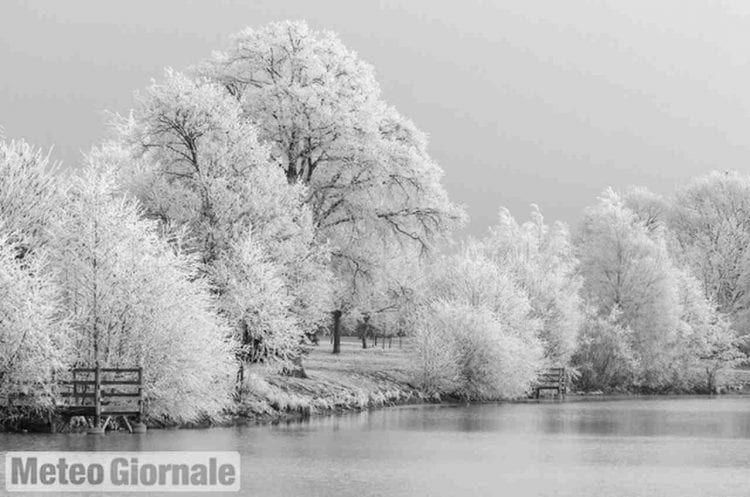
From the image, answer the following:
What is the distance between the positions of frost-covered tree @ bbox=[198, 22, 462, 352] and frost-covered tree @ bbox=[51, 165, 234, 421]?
13.0 metres

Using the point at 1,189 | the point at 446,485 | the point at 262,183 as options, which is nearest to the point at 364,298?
the point at 262,183

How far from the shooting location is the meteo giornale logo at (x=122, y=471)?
25672mm

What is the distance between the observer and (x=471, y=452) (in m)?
34.6

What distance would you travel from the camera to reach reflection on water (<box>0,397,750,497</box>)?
27125 mm

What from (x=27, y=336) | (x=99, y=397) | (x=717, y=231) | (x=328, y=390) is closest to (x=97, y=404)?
(x=99, y=397)

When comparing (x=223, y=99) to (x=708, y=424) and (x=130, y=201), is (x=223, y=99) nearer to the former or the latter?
(x=130, y=201)

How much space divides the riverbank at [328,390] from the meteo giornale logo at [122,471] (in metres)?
11.9

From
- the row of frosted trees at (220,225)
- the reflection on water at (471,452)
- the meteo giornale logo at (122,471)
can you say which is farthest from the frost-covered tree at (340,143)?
the meteo giornale logo at (122,471)

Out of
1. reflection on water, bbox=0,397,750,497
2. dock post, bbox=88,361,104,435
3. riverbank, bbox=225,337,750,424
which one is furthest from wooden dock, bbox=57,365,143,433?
riverbank, bbox=225,337,750,424

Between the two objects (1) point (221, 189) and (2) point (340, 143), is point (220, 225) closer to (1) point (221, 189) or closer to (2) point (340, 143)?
(1) point (221, 189)

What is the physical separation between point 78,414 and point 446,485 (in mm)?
13992

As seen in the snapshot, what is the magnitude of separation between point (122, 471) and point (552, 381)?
42040 millimetres

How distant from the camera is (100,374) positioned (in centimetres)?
3662

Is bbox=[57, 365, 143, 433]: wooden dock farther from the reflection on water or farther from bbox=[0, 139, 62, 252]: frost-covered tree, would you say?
bbox=[0, 139, 62, 252]: frost-covered tree
